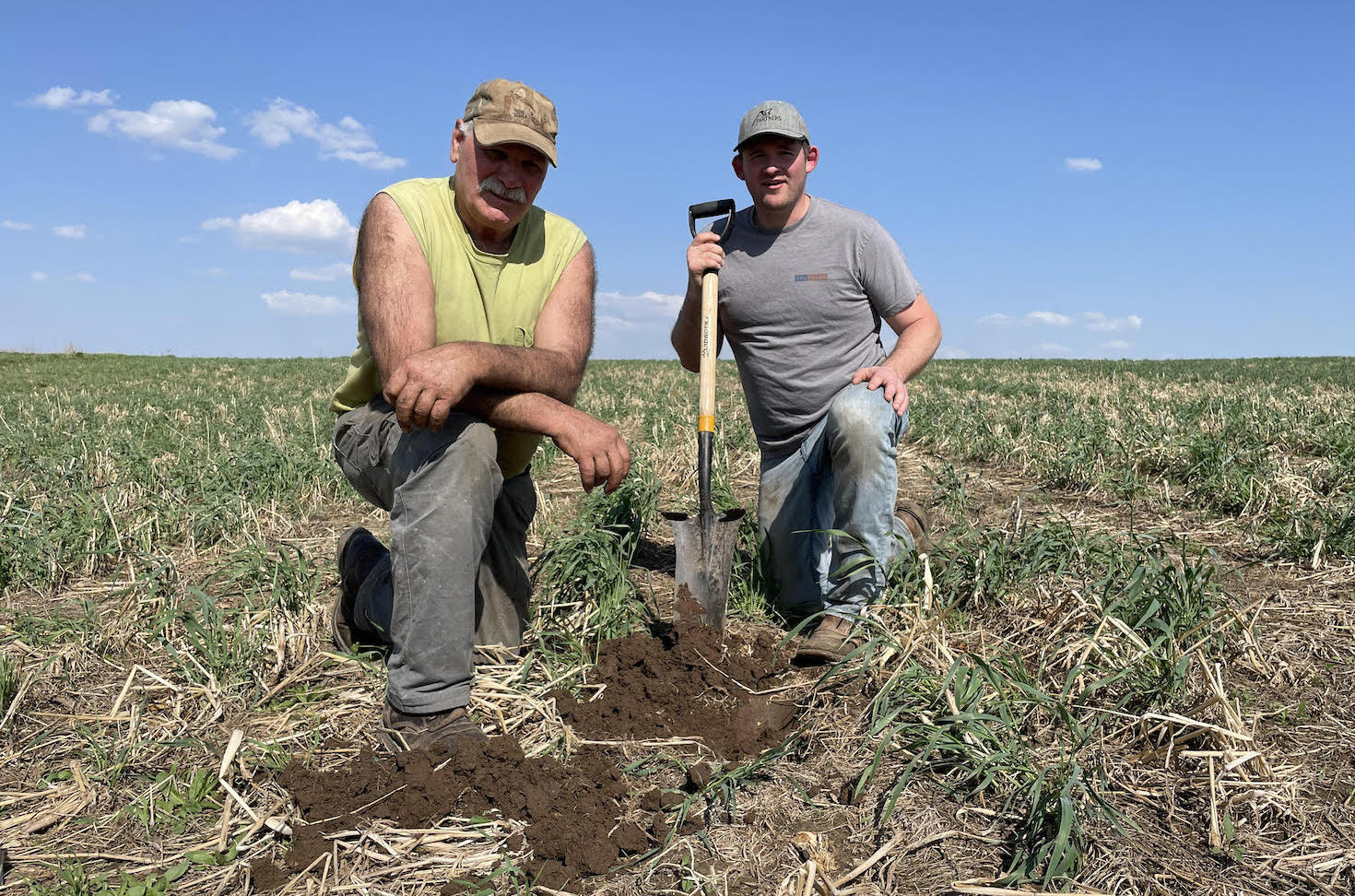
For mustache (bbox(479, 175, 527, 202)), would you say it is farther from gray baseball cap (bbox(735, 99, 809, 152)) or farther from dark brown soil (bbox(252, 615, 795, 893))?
dark brown soil (bbox(252, 615, 795, 893))

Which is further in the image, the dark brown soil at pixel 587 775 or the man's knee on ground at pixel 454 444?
the man's knee on ground at pixel 454 444

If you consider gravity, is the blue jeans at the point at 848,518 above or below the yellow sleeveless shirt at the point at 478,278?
below

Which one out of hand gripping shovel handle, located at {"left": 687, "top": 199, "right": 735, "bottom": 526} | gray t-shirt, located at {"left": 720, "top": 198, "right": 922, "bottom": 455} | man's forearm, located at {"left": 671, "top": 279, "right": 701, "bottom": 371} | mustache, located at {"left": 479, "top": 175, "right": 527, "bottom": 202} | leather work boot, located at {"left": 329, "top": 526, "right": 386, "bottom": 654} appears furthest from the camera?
man's forearm, located at {"left": 671, "top": 279, "right": 701, "bottom": 371}

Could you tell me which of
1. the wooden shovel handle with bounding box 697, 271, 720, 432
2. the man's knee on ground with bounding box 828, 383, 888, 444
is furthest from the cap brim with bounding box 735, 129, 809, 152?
the man's knee on ground with bounding box 828, 383, 888, 444

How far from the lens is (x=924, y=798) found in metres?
2.56

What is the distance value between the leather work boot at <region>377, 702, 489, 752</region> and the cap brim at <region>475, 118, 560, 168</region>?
1.99m

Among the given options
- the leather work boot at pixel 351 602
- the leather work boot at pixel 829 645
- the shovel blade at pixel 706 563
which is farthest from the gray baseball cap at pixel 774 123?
the leather work boot at pixel 351 602

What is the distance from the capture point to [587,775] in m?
2.75

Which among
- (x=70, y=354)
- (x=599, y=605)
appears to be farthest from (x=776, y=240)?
(x=70, y=354)

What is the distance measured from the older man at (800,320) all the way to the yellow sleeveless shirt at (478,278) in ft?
2.71

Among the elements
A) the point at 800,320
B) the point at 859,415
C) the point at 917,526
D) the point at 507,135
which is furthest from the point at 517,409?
the point at 917,526

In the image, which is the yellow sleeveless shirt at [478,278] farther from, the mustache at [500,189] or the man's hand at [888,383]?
the man's hand at [888,383]

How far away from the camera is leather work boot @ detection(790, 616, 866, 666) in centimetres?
345

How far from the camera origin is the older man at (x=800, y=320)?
4.14 meters
